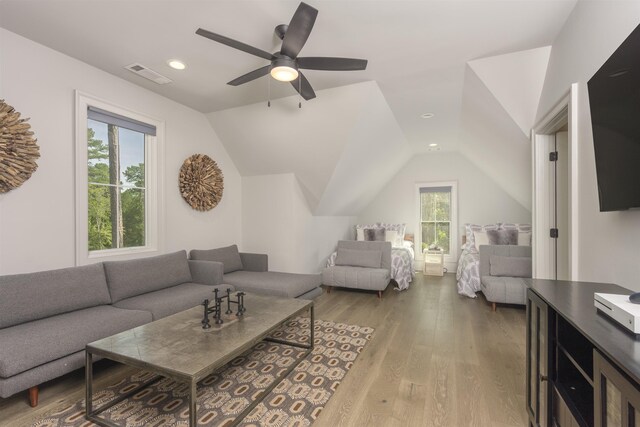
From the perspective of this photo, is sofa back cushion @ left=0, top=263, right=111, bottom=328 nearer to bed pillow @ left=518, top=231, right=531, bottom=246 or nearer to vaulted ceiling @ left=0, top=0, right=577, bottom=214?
vaulted ceiling @ left=0, top=0, right=577, bottom=214

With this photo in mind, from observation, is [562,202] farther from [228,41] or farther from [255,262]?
[255,262]

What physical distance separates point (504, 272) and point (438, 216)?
2.64 metres

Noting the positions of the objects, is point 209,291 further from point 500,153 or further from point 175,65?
point 500,153

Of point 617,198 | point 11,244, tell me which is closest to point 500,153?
point 617,198

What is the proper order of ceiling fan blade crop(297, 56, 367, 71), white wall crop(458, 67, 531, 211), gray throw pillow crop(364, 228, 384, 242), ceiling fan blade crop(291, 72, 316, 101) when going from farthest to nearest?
gray throw pillow crop(364, 228, 384, 242) → white wall crop(458, 67, 531, 211) → ceiling fan blade crop(291, 72, 316, 101) → ceiling fan blade crop(297, 56, 367, 71)

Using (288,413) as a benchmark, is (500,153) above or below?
above

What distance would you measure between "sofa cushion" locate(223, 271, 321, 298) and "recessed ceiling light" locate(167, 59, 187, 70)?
2390mm

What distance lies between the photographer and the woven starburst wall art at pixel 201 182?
3.99 m

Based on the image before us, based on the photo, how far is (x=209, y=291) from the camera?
3.18m

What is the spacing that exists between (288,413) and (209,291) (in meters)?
1.70

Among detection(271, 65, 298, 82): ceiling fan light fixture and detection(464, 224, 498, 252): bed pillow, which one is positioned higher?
detection(271, 65, 298, 82): ceiling fan light fixture

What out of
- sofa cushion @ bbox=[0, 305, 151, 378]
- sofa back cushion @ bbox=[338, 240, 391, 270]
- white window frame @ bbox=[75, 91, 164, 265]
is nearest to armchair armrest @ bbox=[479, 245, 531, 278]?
sofa back cushion @ bbox=[338, 240, 391, 270]

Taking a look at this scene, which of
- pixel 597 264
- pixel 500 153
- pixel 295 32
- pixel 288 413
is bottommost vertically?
pixel 288 413

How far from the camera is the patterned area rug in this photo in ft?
5.86
